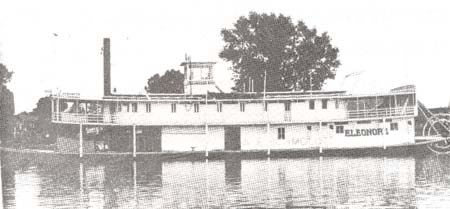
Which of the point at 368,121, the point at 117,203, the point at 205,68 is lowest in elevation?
the point at 117,203

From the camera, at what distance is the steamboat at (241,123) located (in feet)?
121

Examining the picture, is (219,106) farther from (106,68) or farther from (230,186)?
(230,186)

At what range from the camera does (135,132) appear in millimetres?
36750

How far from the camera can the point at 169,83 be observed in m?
64.6

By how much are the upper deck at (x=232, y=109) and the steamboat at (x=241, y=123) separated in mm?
56

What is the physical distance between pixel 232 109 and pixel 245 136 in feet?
5.77

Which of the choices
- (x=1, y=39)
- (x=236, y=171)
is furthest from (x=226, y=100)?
(x=1, y=39)

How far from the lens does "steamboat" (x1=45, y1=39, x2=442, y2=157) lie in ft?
121

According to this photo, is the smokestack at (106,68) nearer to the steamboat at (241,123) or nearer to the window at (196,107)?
the steamboat at (241,123)

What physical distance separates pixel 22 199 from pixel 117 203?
9.53 ft

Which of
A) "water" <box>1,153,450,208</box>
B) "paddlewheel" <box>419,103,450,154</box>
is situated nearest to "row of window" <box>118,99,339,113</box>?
"paddlewheel" <box>419,103,450,154</box>

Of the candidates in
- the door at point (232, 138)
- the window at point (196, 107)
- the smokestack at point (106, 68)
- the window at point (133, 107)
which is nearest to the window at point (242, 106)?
the door at point (232, 138)

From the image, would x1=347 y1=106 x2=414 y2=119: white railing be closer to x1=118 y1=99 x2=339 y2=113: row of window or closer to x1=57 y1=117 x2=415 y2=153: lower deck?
x1=57 y1=117 x2=415 y2=153: lower deck

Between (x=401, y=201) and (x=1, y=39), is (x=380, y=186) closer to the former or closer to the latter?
(x=401, y=201)
